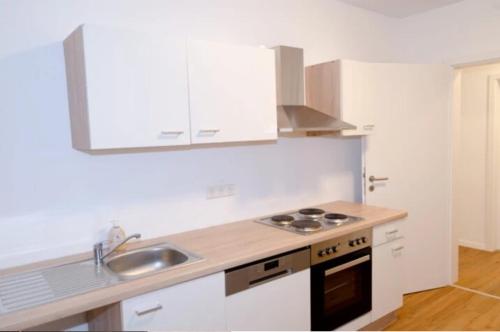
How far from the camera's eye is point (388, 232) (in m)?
2.60

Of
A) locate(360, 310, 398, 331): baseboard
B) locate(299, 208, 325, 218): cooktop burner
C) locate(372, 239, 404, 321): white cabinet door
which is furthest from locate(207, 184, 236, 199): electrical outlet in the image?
locate(360, 310, 398, 331): baseboard

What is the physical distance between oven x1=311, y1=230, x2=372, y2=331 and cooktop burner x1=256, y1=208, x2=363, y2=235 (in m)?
0.12

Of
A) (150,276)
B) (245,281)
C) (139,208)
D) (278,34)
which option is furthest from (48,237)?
(278,34)

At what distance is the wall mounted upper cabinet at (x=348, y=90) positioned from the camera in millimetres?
2684

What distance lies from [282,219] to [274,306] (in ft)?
2.18

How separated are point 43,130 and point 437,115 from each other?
9.92ft

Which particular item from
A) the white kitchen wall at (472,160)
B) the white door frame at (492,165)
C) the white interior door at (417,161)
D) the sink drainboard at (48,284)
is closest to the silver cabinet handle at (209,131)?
the sink drainboard at (48,284)

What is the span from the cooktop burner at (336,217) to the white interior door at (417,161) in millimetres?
561

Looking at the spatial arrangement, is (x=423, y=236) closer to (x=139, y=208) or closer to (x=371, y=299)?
(x=371, y=299)

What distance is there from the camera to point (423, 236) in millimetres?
3215

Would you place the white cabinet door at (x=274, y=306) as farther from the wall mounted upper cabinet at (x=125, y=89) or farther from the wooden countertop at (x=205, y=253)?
the wall mounted upper cabinet at (x=125, y=89)

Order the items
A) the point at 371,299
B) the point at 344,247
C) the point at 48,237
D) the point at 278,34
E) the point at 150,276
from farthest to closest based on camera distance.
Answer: the point at 278,34 < the point at 371,299 < the point at 344,247 < the point at 48,237 < the point at 150,276

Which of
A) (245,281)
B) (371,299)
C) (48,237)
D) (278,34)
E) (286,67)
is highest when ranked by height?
(278,34)

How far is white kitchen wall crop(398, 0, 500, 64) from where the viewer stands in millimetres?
2996
